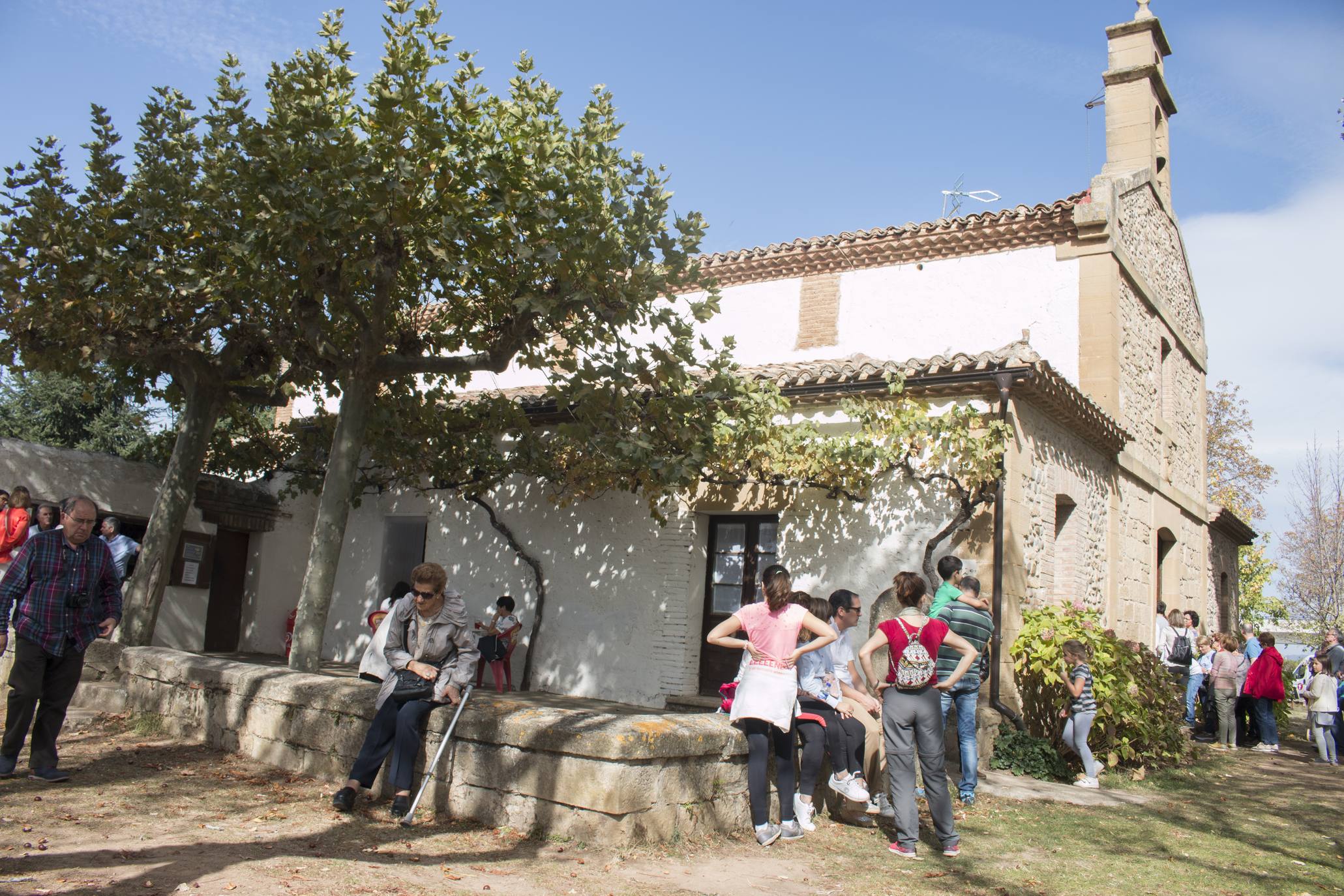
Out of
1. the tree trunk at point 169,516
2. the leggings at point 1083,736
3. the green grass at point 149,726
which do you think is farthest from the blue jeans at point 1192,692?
the tree trunk at point 169,516

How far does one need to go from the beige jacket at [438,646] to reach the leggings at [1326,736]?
996cm

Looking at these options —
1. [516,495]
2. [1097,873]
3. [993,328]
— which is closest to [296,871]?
[1097,873]

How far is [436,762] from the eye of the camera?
17.5ft

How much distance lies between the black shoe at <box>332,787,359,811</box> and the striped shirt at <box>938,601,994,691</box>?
394cm

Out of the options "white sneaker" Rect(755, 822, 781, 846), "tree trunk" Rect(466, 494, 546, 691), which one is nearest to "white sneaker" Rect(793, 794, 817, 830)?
"white sneaker" Rect(755, 822, 781, 846)

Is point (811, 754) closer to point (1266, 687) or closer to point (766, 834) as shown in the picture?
point (766, 834)

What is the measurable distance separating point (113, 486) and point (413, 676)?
8.00 m

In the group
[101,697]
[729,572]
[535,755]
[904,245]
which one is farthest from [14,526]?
[904,245]

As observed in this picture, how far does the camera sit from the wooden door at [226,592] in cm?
1284

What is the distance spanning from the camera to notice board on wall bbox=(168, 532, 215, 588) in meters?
12.2

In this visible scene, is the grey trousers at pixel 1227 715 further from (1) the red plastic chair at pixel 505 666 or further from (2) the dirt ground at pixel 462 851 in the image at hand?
(1) the red plastic chair at pixel 505 666

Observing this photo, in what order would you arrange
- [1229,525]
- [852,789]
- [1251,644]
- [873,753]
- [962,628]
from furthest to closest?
1. [1229,525]
2. [1251,644]
3. [962,628]
4. [873,753]
5. [852,789]

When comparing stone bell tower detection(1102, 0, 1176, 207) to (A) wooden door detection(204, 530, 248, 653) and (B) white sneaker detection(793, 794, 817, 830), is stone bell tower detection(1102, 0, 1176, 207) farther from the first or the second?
(A) wooden door detection(204, 530, 248, 653)

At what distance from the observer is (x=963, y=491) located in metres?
9.38
